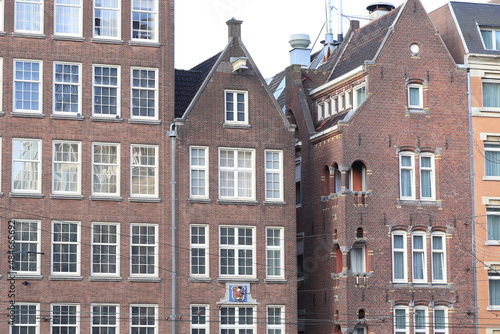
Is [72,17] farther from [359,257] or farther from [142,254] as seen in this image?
[359,257]

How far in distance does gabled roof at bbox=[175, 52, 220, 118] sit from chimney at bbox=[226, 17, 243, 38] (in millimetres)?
1560

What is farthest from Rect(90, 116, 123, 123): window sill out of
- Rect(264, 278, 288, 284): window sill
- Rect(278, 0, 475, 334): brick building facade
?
Rect(278, 0, 475, 334): brick building facade

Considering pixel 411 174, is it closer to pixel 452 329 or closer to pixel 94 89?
pixel 452 329

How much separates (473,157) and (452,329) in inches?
325

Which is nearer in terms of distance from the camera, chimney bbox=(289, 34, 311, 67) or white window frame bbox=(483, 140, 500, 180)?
white window frame bbox=(483, 140, 500, 180)

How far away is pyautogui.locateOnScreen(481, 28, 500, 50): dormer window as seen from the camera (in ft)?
193

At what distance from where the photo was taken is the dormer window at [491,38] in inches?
2319

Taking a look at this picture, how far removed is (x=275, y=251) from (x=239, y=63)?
28.4 ft

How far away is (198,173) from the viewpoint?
53.5 metres

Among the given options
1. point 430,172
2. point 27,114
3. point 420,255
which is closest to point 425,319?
point 420,255

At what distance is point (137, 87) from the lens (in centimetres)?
5322

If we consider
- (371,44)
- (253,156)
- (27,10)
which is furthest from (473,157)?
(27,10)

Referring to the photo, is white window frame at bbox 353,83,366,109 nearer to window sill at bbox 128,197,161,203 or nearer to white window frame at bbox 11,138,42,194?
window sill at bbox 128,197,161,203

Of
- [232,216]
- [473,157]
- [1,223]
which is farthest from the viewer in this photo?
[473,157]
